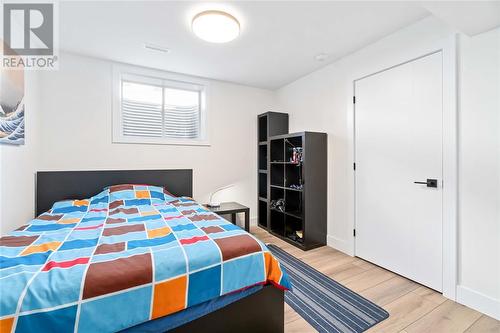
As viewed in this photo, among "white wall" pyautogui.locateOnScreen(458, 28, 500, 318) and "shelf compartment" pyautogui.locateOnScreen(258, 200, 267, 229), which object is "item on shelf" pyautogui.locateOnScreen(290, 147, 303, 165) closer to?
"shelf compartment" pyautogui.locateOnScreen(258, 200, 267, 229)

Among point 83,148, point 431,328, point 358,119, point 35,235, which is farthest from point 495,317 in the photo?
point 83,148

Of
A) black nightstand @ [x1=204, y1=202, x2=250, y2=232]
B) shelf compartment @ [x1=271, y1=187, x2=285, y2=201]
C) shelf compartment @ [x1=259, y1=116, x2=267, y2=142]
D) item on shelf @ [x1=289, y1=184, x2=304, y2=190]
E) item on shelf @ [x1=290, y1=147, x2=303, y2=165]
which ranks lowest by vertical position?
black nightstand @ [x1=204, y1=202, x2=250, y2=232]

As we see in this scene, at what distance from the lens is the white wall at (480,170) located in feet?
5.40

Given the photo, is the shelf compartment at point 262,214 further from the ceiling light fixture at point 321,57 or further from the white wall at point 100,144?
the ceiling light fixture at point 321,57

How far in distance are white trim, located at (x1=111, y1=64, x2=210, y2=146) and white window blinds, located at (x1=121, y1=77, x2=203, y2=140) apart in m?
0.04

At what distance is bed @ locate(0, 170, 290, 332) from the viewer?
0.92m

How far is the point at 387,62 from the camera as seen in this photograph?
232 cm

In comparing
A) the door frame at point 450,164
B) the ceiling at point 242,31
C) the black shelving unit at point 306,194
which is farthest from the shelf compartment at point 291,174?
the door frame at point 450,164

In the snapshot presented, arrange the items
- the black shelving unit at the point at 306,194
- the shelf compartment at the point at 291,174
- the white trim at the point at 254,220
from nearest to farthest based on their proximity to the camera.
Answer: the black shelving unit at the point at 306,194, the shelf compartment at the point at 291,174, the white trim at the point at 254,220

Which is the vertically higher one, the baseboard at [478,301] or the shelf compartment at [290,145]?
the shelf compartment at [290,145]

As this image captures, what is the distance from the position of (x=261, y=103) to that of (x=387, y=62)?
2.10m

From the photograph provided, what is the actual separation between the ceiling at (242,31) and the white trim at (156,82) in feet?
0.47

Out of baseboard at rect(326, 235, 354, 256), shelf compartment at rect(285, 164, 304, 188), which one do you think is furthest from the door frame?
shelf compartment at rect(285, 164, 304, 188)

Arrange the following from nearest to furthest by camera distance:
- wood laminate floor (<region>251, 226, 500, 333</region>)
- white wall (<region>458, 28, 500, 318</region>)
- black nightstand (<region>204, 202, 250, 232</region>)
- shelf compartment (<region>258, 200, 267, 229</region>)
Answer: wood laminate floor (<region>251, 226, 500, 333</region>) → white wall (<region>458, 28, 500, 318</region>) → black nightstand (<region>204, 202, 250, 232</region>) → shelf compartment (<region>258, 200, 267, 229</region>)
